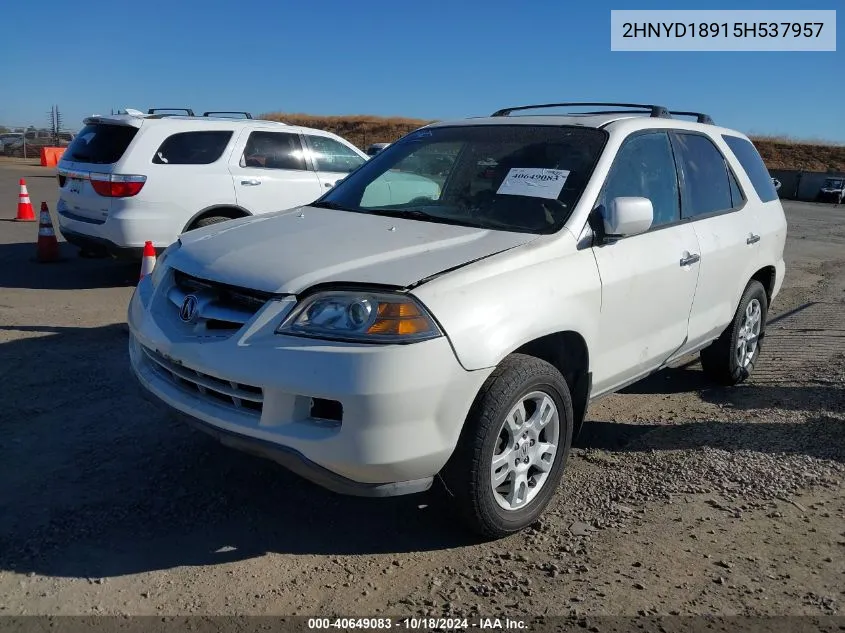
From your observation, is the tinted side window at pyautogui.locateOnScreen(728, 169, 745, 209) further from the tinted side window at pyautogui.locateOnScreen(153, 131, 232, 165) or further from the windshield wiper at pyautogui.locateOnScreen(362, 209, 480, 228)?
the tinted side window at pyautogui.locateOnScreen(153, 131, 232, 165)

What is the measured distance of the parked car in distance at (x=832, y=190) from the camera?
36781 mm

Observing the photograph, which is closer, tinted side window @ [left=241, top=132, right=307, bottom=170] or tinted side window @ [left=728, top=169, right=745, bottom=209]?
tinted side window @ [left=728, top=169, right=745, bottom=209]

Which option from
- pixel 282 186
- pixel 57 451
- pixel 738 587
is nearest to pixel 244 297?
pixel 57 451

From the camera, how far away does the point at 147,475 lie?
12.0ft

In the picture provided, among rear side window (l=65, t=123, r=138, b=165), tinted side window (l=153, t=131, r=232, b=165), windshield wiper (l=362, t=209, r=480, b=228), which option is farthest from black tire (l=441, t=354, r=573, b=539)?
rear side window (l=65, t=123, r=138, b=165)

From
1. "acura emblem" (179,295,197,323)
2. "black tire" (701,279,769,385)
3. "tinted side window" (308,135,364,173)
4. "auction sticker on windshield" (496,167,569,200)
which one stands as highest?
"tinted side window" (308,135,364,173)

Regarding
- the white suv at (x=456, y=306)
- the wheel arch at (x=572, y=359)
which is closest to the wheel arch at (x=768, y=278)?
the white suv at (x=456, y=306)

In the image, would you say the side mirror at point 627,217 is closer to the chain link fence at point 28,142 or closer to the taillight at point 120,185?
the taillight at point 120,185

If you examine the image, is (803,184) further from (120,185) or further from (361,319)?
(361,319)

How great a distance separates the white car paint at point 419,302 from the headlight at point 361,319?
1.3 inches

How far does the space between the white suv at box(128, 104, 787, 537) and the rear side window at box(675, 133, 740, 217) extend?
21 mm

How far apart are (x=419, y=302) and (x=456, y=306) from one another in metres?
0.15

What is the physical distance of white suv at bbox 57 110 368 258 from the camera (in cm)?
748

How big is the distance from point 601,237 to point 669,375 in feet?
8.47
